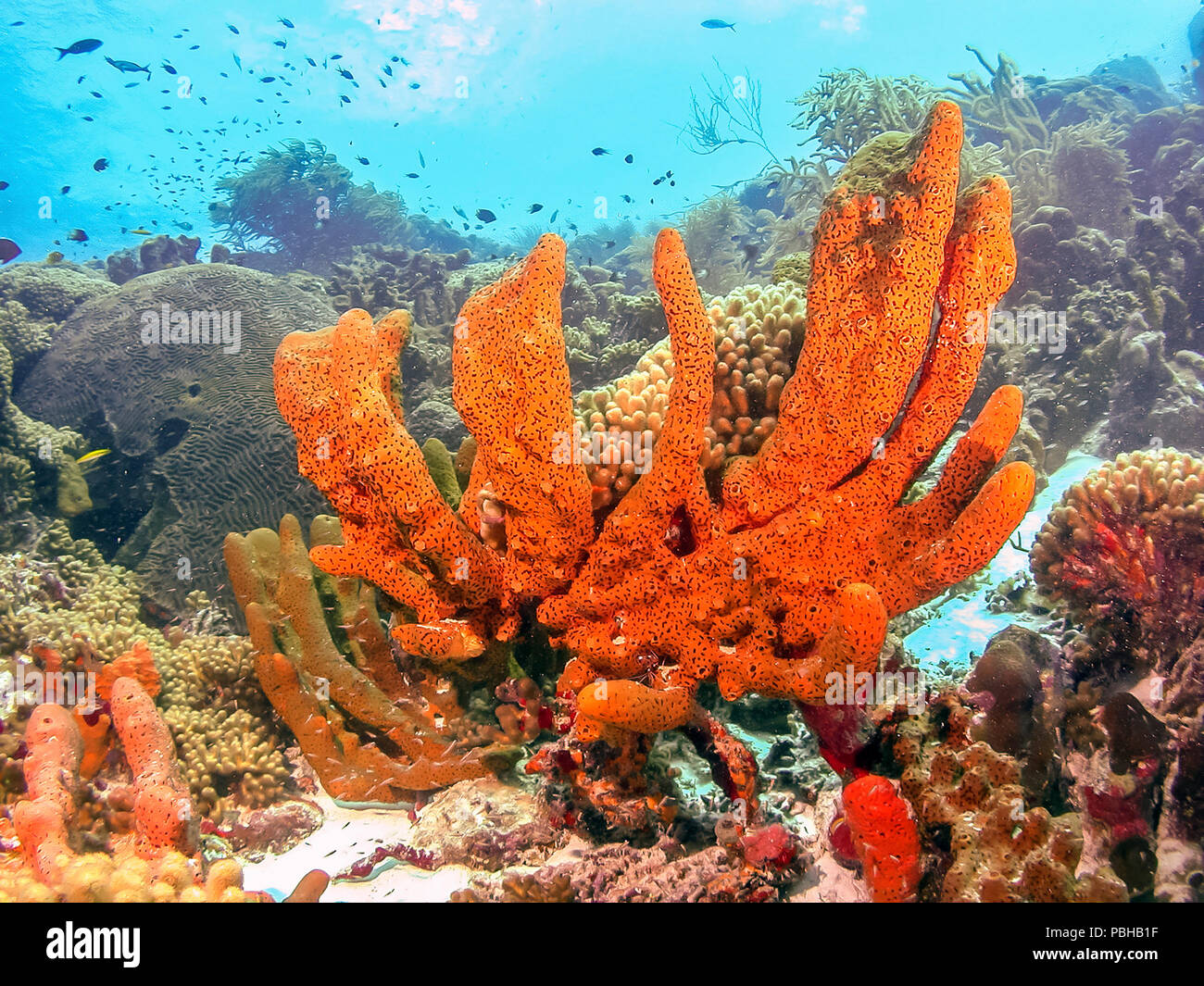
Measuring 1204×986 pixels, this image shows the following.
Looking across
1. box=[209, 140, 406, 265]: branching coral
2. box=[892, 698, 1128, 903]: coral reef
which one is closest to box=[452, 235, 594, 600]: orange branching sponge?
box=[892, 698, 1128, 903]: coral reef

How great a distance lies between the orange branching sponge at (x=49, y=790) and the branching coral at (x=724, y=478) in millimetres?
1973

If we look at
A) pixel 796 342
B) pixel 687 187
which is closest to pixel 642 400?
pixel 796 342

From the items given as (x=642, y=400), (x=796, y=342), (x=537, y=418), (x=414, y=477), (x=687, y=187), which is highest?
(x=687, y=187)

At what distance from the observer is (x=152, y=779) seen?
330cm

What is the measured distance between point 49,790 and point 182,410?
6143 millimetres

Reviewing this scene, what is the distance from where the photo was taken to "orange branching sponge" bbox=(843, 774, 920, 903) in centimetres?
253

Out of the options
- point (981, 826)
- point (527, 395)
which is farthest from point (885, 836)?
point (527, 395)

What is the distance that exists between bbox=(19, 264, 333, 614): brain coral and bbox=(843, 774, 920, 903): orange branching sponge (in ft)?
21.4

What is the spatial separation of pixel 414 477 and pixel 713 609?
4.83 ft

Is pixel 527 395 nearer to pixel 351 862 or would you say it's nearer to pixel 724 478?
pixel 724 478

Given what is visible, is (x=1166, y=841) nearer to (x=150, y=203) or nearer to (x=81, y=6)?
(x=81, y=6)

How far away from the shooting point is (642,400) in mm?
3363

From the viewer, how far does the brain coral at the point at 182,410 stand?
707cm
